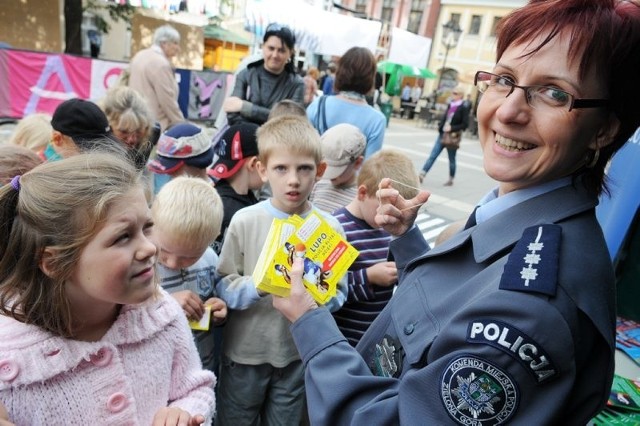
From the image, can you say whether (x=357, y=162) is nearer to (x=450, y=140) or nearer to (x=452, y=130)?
(x=450, y=140)

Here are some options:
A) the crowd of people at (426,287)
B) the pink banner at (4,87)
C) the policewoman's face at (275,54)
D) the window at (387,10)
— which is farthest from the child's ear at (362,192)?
the window at (387,10)

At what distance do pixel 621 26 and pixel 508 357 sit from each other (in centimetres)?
78

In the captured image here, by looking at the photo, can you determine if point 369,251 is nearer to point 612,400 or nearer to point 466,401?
point 612,400

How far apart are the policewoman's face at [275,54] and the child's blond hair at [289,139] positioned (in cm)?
158

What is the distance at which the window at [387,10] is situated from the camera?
3324cm

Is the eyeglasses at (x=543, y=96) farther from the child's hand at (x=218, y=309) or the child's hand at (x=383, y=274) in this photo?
the child's hand at (x=218, y=309)

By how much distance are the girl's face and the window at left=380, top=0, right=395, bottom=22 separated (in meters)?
35.6

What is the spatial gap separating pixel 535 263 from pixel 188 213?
135 cm

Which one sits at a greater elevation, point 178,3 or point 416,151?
point 178,3

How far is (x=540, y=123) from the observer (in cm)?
106

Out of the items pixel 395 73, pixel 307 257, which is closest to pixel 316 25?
pixel 307 257

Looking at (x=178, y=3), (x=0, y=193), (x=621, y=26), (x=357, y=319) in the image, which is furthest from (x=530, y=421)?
(x=178, y=3)

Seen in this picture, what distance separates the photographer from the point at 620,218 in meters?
2.58

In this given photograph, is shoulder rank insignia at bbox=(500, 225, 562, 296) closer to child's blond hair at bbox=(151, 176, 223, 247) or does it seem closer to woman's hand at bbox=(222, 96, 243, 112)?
child's blond hair at bbox=(151, 176, 223, 247)
